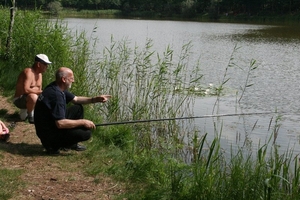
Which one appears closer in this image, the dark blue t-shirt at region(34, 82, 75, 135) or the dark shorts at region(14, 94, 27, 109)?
the dark blue t-shirt at region(34, 82, 75, 135)

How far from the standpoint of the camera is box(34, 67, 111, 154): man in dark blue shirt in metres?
4.67

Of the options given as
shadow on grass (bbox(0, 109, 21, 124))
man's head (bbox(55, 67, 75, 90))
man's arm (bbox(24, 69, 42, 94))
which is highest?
man's head (bbox(55, 67, 75, 90))

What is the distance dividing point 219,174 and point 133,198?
2.68 feet

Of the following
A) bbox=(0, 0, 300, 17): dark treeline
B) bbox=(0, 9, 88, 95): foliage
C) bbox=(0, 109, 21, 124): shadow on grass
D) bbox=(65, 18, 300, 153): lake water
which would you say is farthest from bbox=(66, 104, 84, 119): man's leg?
bbox=(0, 0, 300, 17): dark treeline

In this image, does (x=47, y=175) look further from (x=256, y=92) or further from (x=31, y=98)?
(x=256, y=92)

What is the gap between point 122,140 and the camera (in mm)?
5699

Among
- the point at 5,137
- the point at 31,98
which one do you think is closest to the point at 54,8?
the point at 31,98

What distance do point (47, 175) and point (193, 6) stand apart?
218ft

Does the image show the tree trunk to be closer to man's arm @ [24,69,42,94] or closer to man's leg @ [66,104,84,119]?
man's arm @ [24,69,42,94]

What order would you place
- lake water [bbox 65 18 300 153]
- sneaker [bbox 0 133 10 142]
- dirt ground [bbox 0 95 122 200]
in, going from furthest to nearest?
lake water [bbox 65 18 300 153]
sneaker [bbox 0 133 10 142]
dirt ground [bbox 0 95 122 200]

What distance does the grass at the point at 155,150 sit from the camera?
3.81 metres

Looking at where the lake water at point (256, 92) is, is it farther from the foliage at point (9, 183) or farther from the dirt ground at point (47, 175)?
the foliage at point (9, 183)

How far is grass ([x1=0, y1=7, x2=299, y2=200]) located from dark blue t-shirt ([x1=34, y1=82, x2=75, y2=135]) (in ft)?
Result: 1.48

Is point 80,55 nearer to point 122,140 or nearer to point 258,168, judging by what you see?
point 122,140
